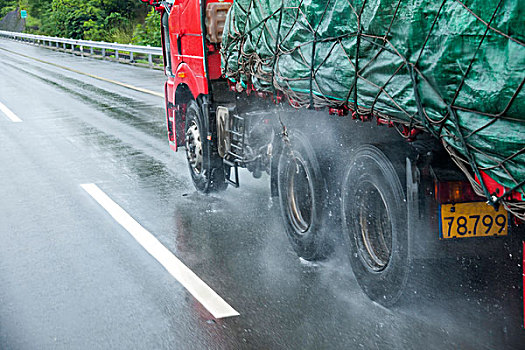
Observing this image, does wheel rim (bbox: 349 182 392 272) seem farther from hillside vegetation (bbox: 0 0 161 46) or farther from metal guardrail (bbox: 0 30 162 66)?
hillside vegetation (bbox: 0 0 161 46)

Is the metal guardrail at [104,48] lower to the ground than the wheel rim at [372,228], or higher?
higher

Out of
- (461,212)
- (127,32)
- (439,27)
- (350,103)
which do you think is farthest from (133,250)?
(127,32)

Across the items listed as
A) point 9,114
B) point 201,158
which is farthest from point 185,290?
point 9,114

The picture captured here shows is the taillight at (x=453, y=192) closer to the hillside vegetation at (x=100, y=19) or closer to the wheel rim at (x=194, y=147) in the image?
the wheel rim at (x=194, y=147)

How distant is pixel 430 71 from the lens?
3445 millimetres

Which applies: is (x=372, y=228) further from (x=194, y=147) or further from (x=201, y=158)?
(x=194, y=147)

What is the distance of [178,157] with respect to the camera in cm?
1091

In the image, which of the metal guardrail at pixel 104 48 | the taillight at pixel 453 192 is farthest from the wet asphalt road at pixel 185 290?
the metal guardrail at pixel 104 48

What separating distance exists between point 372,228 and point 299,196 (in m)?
1.33

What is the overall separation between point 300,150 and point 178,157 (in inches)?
214

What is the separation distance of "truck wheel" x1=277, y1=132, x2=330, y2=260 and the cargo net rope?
0.59m

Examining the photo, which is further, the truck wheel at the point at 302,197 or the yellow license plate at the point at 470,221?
the truck wheel at the point at 302,197

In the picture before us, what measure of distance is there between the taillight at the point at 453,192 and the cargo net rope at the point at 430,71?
1.23 ft

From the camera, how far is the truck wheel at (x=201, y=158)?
26.9 ft
